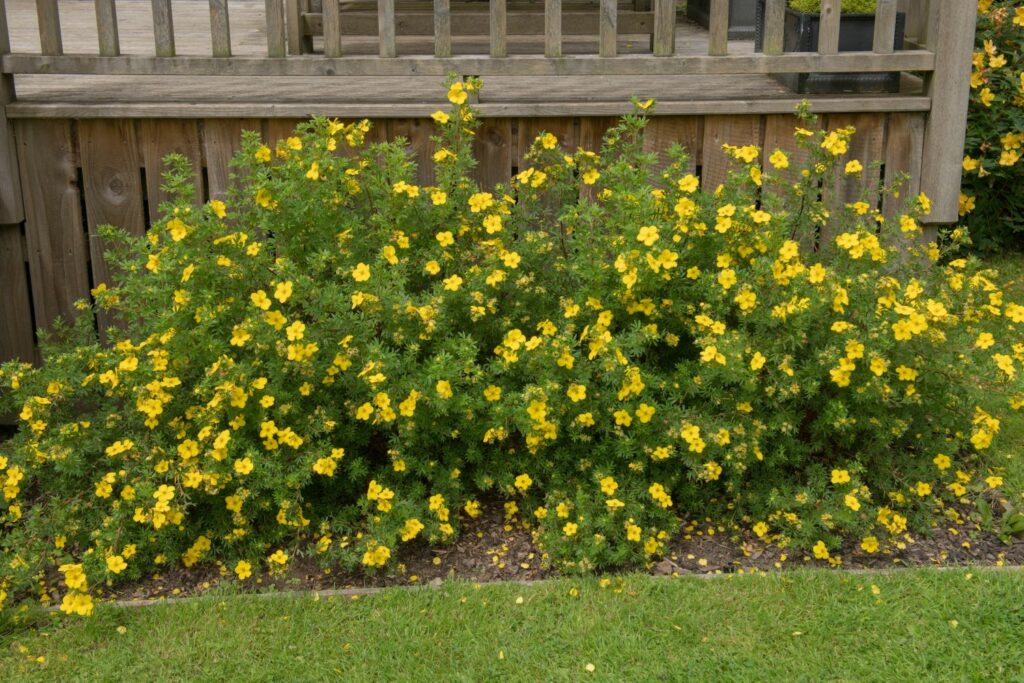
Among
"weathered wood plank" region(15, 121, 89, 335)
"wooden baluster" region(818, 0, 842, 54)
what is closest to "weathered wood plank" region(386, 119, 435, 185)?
"weathered wood plank" region(15, 121, 89, 335)

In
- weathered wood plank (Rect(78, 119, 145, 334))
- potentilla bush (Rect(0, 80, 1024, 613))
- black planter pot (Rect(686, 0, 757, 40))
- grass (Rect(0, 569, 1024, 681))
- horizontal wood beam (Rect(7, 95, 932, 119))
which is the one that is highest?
black planter pot (Rect(686, 0, 757, 40))

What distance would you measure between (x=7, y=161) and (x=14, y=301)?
22.0 inches

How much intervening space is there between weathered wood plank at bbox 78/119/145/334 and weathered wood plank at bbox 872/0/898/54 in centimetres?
283

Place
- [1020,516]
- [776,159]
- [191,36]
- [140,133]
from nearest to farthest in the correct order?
[1020,516], [776,159], [140,133], [191,36]

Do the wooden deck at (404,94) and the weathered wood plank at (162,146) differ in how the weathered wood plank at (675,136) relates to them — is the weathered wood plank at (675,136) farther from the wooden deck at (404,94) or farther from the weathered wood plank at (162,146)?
the weathered wood plank at (162,146)

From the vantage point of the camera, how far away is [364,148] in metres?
4.62

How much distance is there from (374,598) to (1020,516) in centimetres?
203

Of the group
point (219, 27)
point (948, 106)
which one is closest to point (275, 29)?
point (219, 27)

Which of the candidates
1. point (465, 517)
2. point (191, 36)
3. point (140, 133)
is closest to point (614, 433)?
point (465, 517)

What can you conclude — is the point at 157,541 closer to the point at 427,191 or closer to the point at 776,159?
the point at 427,191

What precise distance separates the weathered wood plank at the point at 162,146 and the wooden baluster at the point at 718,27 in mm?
1972

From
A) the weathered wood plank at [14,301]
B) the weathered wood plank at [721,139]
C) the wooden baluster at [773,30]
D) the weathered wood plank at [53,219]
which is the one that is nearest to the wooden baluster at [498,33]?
the weathered wood plank at [721,139]

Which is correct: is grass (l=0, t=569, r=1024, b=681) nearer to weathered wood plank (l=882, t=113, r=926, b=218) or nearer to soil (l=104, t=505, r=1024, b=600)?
soil (l=104, t=505, r=1024, b=600)

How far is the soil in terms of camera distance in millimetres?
3543
